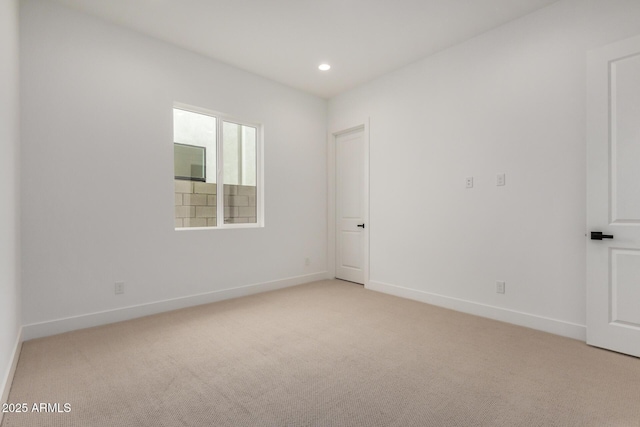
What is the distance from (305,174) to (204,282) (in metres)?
2.11

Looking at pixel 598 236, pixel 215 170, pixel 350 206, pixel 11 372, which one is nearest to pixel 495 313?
pixel 598 236

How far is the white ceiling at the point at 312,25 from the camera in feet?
9.12

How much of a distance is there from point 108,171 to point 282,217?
2153 millimetres

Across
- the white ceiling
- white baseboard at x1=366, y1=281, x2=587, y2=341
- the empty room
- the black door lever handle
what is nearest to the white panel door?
the empty room

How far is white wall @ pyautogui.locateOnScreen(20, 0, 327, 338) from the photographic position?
2.68m

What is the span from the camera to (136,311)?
10.4 ft

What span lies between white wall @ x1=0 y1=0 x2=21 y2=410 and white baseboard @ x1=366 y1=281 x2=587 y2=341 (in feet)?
11.8

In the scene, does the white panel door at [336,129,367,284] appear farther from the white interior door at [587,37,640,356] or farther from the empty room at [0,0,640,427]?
the white interior door at [587,37,640,356]

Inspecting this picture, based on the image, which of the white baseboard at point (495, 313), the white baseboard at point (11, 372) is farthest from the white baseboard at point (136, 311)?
the white baseboard at point (495, 313)

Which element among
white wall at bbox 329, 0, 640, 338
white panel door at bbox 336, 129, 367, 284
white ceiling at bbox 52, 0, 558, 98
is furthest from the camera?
white panel door at bbox 336, 129, 367, 284

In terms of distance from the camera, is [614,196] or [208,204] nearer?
[614,196]

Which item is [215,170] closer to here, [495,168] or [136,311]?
[136,311]

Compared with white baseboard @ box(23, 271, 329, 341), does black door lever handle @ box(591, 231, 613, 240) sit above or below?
above

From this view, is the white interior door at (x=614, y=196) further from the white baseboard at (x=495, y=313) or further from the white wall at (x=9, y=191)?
the white wall at (x=9, y=191)
